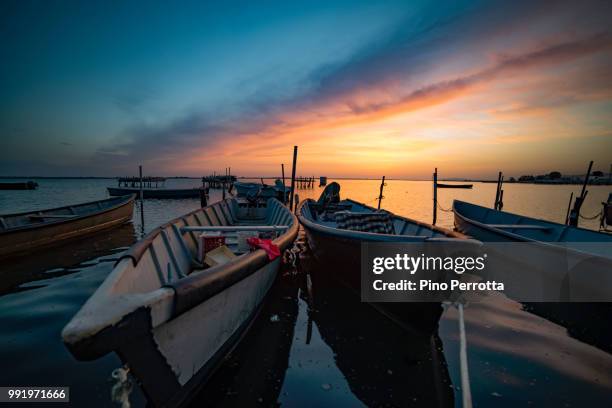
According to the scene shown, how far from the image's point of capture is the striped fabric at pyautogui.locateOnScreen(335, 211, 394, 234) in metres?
7.05

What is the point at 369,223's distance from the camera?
7137mm

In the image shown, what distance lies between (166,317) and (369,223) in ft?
18.3

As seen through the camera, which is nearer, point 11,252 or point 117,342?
point 117,342

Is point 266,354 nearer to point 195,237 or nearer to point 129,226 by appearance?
point 195,237

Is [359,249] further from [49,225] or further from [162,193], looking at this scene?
[162,193]

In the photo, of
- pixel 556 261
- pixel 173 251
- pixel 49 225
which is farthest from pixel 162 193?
pixel 556 261

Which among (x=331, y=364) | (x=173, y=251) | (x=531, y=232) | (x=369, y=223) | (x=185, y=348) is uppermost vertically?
(x=369, y=223)

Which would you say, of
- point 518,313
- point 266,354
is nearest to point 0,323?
point 266,354

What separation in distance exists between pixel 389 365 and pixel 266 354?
206 centimetres

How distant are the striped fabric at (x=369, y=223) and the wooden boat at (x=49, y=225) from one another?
36.9 feet

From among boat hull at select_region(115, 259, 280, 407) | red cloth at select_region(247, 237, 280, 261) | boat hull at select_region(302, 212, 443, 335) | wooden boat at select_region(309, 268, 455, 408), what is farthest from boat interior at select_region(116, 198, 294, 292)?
wooden boat at select_region(309, 268, 455, 408)

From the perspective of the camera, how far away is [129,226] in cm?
1695

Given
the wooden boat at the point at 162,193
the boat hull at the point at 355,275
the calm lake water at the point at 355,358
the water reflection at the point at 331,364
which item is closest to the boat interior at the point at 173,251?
the boat hull at the point at 355,275

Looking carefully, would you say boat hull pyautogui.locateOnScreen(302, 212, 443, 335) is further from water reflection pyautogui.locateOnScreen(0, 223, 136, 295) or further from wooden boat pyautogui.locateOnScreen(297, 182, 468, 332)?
water reflection pyautogui.locateOnScreen(0, 223, 136, 295)
